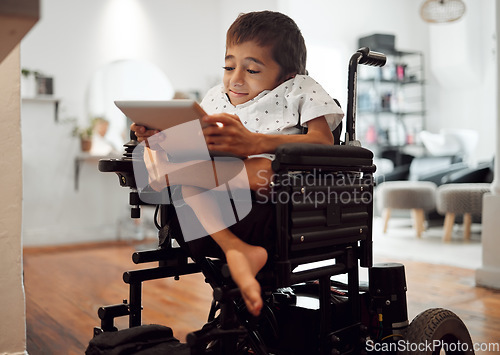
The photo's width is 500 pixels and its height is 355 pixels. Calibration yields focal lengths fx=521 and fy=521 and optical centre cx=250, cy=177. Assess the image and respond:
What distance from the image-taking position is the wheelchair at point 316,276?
1.02 meters

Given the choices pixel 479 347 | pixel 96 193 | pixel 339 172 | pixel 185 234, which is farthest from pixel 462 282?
pixel 96 193

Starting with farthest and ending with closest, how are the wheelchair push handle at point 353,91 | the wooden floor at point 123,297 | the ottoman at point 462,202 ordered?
the ottoman at point 462,202, the wooden floor at point 123,297, the wheelchair push handle at point 353,91

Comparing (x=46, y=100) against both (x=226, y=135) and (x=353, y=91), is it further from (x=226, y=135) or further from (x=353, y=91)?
(x=226, y=135)

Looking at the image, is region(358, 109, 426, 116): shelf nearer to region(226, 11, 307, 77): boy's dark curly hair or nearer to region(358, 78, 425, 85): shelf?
region(358, 78, 425, 85): shelf

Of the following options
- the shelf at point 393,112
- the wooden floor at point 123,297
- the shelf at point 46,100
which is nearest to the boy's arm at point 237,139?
the wooden floor at point 123,297

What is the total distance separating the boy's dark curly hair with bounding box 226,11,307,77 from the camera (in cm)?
120

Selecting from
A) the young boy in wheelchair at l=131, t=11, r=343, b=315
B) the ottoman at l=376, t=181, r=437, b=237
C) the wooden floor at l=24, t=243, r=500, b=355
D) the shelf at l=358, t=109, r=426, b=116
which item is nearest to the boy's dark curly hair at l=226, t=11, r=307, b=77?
the young boy in wheelchair at l=131, t=11, r=343, b=315

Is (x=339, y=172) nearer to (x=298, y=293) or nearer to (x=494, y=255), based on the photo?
(x=298, y=293)

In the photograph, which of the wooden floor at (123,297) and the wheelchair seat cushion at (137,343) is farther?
the wooden floor at (123,297)

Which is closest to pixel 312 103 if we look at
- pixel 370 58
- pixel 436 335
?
pixel 370 58

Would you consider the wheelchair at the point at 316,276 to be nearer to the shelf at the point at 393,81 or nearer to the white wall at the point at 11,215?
the white wall at the point at 11,215

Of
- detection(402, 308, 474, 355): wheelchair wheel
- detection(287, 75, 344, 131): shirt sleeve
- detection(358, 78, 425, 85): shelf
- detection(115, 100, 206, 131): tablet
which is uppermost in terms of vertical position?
detection(358, 78, 425, 85): shelf

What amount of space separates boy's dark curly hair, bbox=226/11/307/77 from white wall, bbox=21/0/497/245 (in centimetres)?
300

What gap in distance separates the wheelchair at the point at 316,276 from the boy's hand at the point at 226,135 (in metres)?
0.07
